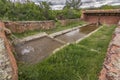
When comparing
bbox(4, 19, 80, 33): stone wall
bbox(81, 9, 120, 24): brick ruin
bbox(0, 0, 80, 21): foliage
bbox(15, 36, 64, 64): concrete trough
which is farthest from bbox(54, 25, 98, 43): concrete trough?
bbox(81, 9, 120, 24): brick ruin

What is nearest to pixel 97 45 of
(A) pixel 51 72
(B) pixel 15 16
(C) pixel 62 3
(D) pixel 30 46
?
(D) pixel 30 46

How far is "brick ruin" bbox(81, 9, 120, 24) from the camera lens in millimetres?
12539

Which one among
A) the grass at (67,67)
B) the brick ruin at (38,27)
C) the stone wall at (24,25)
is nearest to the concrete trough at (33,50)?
the grass at (67,67)

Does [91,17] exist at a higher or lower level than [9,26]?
lower

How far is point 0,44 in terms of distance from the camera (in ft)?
9.01

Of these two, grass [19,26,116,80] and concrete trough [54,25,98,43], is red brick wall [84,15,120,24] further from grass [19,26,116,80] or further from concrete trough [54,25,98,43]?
grass [19,26,116,80]

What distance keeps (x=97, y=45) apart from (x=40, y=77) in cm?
282

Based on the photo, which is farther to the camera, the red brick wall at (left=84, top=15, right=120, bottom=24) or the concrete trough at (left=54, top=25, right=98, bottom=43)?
the red brick wall at (left=84, top=15, right=120, bottom=24)

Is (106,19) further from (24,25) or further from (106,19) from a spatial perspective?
(24,25)

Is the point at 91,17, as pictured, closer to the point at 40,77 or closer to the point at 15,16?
the point at 15,16

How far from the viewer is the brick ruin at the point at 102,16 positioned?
12.5 meters

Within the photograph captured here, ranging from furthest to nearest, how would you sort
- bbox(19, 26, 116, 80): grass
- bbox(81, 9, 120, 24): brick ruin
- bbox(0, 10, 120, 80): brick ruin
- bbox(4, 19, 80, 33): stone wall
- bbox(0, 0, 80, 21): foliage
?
bbox(81, 9, 120, 24): brick ruin, bbox(0, 0, 80, 21): foliage, bbox(4, 19, 80, 33): stone wall, bbox(19, 26, 116, 80): grass, bbox(0, 10, 120, 80): brick ruin

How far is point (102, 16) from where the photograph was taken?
1321 centimetres

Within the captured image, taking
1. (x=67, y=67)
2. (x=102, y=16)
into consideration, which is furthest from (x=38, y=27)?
(x=102, y=16)
